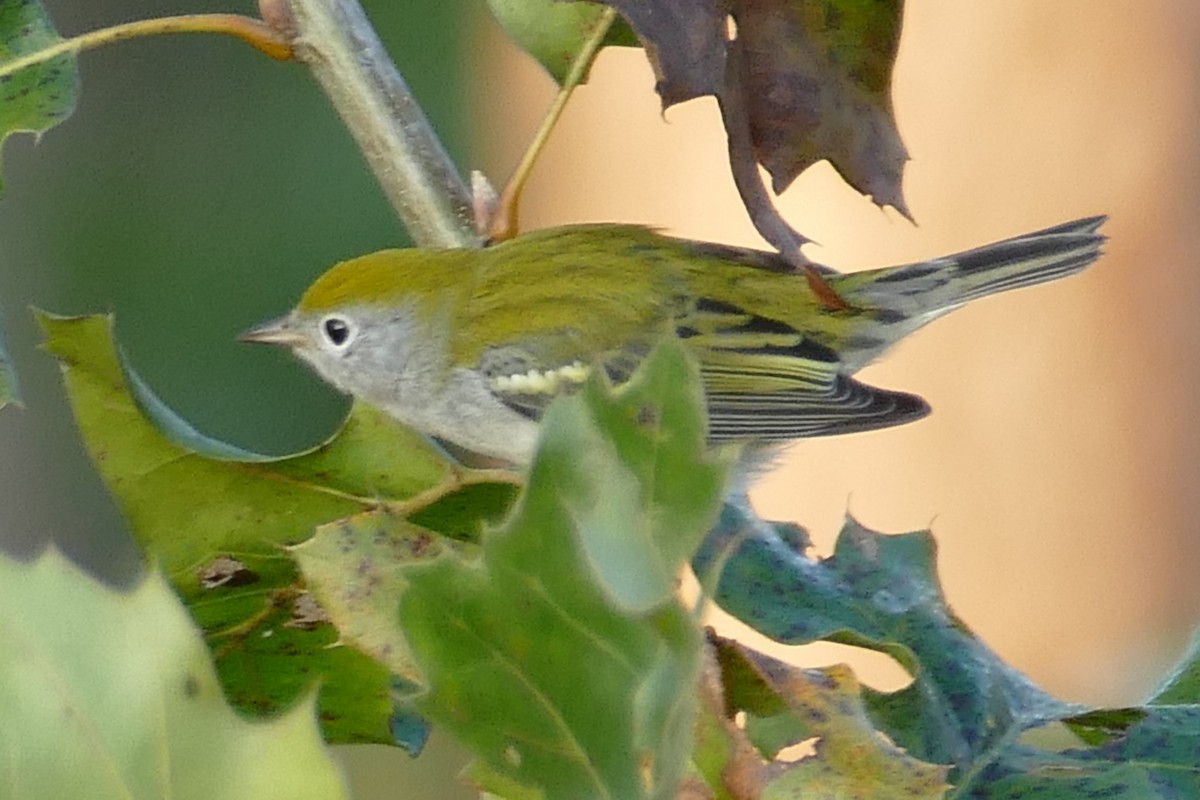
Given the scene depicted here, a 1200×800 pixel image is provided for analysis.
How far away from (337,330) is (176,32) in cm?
64

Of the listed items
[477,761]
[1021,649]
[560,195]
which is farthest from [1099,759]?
[560,195]

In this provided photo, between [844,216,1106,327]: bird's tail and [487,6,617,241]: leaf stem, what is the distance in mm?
643

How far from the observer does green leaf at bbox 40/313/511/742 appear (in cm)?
78

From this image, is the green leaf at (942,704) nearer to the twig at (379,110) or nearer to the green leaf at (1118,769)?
the green leaf at (1118,769)

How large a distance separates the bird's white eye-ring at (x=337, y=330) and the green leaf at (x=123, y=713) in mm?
998

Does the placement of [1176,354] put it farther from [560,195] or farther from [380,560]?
[380,560]

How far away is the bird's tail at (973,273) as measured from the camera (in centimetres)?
146

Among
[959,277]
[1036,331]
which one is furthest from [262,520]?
[1036,331]

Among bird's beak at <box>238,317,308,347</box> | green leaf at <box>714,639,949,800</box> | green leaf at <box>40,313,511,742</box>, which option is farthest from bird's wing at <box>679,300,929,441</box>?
green leaf at <box>714,639,949,800</box>

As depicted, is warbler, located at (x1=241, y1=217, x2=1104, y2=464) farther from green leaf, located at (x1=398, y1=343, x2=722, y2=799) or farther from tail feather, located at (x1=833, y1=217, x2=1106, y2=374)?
green leaf, located at (x1=398, y1=343, x2=722, y2=799)

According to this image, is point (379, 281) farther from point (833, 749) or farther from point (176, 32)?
point (833, 749)

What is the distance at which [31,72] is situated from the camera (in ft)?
2.77

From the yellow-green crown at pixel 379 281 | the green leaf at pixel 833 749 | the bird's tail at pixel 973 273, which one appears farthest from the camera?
the bird's tail at pixel 973 273

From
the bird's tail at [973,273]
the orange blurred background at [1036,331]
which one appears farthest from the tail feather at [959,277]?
the orange blurred background at [1036,331]
